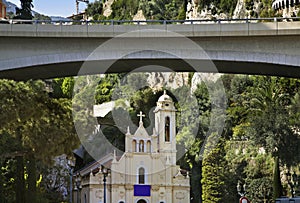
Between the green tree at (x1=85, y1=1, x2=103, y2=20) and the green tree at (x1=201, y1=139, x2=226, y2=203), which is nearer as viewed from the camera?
the green tree at (x1=201, y1=139, x2=226, y2=203)

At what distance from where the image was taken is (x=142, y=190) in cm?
6138

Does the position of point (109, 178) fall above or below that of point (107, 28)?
below

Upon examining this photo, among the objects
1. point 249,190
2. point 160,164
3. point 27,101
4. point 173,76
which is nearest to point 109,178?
point 160,164

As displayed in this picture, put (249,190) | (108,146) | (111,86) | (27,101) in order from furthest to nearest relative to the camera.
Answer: (111,86)
(108,146)
(249,190)
(27,101)

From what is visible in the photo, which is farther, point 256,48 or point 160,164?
point 160,164

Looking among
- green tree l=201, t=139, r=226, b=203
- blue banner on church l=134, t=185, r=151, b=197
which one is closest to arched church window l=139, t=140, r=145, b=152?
blue banner on church l=134, t=185, r=151, b=197

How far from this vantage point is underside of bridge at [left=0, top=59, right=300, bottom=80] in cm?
2805

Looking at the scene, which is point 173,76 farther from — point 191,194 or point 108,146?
point 191,194

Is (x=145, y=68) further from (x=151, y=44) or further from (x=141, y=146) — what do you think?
(x=141, y=146)

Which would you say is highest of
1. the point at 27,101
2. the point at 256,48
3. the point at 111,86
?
the point at 111,86

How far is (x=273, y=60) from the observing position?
27062mm

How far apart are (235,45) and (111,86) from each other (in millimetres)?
49726

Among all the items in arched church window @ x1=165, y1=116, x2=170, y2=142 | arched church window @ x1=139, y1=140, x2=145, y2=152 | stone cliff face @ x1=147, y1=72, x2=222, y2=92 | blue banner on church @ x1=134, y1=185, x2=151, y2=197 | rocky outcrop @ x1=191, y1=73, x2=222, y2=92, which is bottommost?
blue banner on church @ x1=134, y1=185, x2=151, y2=197

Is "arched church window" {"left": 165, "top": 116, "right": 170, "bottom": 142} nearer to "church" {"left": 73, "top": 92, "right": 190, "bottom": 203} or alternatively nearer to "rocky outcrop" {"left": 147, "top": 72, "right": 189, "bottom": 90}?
"church" {"left": 73, "top": 92, "right": 190, "bottom": 203}
